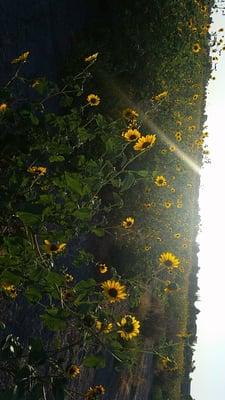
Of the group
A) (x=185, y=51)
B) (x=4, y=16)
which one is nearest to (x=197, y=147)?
(x=185, y=51)

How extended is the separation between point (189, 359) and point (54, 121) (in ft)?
33.7

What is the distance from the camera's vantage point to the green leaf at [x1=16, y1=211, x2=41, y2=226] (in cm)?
170

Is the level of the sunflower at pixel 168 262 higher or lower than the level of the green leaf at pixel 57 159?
higher

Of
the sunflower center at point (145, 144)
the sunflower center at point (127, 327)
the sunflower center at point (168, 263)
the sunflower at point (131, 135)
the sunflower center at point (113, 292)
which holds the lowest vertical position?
the sunflower center at point (127, 327)

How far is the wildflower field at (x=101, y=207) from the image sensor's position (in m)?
1.89

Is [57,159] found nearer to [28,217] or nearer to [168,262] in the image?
[28,217]

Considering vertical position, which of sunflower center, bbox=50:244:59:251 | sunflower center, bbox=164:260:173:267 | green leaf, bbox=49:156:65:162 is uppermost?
sunflower center, bbox=164:260:173:267

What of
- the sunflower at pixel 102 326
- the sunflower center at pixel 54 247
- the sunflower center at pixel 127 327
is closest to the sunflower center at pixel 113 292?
the sunflower at pixel 102 326

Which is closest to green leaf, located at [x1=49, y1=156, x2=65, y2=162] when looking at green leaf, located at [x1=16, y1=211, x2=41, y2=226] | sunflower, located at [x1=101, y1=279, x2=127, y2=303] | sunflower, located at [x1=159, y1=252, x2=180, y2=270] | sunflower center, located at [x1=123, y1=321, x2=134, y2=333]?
green leaf, located at [x1=16, y1=211, x2=41, y2=226]

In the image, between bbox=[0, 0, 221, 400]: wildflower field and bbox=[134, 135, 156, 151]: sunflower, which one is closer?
bbox=[0, 0, 221, 400]: wildflower field

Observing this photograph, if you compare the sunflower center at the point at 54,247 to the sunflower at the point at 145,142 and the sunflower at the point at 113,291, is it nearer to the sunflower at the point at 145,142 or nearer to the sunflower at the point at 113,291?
the sunflower at the point at 113,291

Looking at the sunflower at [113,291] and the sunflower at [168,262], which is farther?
the sunflower at [168,262]

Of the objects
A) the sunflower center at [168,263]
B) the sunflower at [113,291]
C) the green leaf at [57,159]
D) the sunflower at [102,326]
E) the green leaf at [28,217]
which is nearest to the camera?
the green leaf at [28,217]

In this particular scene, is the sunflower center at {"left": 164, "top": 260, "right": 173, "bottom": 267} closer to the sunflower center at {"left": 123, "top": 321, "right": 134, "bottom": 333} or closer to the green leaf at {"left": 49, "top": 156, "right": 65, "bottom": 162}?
the sunflower center at {"left": 123, "top": 321, "right": 134, "bottom": 333}
